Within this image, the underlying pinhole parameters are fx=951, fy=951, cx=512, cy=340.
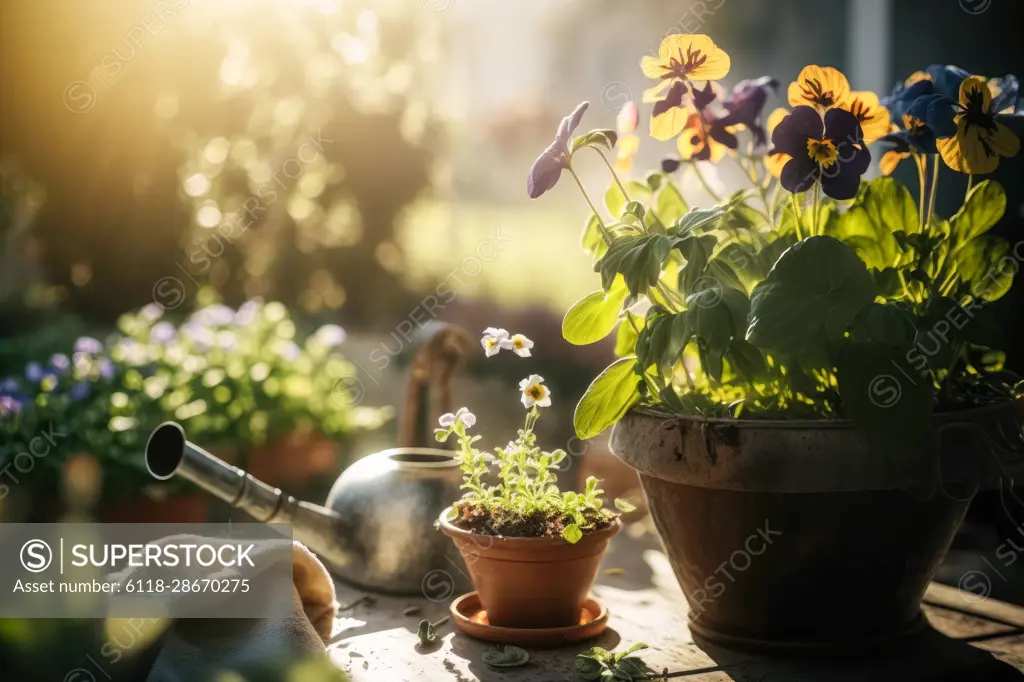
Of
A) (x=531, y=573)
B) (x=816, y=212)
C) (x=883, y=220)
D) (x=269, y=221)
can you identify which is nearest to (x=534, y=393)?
(x=531, y=573)

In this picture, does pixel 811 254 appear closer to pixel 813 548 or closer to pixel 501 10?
pixel 813 548

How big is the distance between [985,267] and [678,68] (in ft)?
2.14

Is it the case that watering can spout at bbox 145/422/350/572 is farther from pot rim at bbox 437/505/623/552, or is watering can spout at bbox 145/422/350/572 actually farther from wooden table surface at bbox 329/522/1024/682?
pot rim at bbox 437/505/623/552

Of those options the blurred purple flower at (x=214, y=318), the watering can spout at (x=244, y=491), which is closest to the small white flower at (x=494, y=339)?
the watering can spout at (x=244, y=491)

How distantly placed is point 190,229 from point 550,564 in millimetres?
2993

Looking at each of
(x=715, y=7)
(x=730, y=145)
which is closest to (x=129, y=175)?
(x=730, y=145)

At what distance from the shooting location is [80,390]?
2.64 metres

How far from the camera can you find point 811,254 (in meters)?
1.45

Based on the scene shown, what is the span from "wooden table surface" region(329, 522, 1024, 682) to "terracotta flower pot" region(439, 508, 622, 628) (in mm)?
62

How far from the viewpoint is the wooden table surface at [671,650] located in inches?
60.9

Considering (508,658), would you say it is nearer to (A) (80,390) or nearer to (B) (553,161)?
(B) (553,161)

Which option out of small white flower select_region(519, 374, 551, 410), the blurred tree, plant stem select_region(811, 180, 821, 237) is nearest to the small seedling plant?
small white flower select_region(519, 374, 551, 410)

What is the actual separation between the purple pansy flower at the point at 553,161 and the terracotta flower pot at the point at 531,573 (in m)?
0.60

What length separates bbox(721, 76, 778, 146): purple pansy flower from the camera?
184 centimetres
